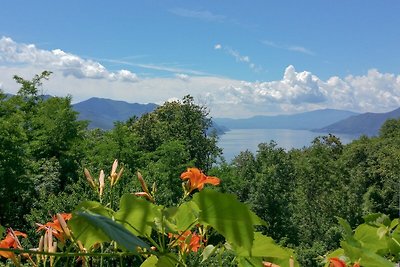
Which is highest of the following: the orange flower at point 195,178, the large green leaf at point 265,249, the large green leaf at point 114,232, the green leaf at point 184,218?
the large green leaf at point 114,232

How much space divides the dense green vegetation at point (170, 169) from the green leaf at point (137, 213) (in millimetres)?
10564

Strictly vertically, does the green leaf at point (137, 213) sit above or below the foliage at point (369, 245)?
above

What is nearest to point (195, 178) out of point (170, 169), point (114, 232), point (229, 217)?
point (229, 217)

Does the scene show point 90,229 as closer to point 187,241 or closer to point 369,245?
point 187,241

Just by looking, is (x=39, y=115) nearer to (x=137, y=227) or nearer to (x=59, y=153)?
(x=59, y=153)

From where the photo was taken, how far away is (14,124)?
1822 centimetres

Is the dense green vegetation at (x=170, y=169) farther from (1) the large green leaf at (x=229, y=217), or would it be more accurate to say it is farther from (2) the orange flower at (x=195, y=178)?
Answer: (1) the large green leaf at (x=229, y=217)

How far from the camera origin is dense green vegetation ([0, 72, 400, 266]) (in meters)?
16.9

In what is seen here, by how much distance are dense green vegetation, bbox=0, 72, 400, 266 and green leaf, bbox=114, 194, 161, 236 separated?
10.6m

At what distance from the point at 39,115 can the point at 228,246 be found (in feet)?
79.0

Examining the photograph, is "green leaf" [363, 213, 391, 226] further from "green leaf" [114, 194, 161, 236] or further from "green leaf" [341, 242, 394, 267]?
"green leaf" [114, 194, 161, 236]

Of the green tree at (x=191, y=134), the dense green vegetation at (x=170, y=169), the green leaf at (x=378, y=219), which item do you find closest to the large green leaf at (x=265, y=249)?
the green leaf at (x=378, y=219)

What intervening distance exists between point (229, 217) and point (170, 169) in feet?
65.6

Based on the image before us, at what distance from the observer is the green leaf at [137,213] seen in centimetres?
62
